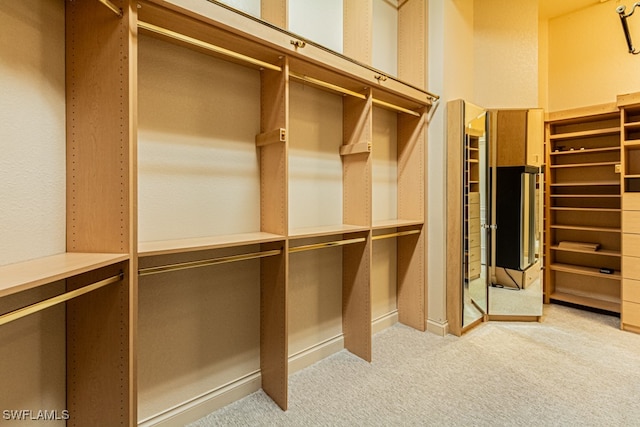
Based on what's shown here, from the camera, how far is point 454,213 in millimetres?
3020

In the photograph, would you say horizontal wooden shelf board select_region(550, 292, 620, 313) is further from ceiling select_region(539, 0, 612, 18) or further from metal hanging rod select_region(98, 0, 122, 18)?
metal hanging rod select_region(98, 0, 122, 18)

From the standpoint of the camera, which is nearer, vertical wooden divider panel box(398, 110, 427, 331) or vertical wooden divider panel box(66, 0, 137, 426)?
vertical wooden divider panel box(66, 0, 137, 426)

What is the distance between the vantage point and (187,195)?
1859mm

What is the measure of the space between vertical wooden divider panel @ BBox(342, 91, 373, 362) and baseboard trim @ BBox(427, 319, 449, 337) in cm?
89

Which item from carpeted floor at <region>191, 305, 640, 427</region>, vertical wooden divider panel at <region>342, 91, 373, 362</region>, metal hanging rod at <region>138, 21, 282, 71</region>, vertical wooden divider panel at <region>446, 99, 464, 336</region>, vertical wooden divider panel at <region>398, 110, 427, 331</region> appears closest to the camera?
metal hanging rod at <region>138, 21, 282, 71</region>

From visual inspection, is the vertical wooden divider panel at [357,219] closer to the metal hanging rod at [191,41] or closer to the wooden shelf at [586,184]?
the metal hanging rod at [191,41]

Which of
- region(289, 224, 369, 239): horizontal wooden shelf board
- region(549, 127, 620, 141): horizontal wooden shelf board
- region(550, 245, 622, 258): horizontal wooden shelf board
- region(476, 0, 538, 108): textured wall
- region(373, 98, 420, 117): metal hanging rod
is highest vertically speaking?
region(476, 0, 538, 108): textured wall

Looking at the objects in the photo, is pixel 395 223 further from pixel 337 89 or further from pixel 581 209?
pixel 581 209

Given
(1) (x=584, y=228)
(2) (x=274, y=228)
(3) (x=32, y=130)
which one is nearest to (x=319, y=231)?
(2) (x=274, y=228)

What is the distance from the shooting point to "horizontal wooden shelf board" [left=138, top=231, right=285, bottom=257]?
1495 mm

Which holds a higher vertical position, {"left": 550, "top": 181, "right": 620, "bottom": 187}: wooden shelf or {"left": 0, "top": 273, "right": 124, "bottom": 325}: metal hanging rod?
{"left": 550, "top": 181, "right": 620, "bottom": 187}: wooden shelf

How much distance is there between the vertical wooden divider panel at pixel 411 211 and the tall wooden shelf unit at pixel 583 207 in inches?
76.4

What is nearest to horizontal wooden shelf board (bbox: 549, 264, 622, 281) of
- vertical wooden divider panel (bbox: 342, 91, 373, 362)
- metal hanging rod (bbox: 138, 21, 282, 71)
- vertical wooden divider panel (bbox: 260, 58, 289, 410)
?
vertical wooden divider panel (bbox: 342, 91, 373, 362)

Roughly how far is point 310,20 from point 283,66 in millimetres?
821
